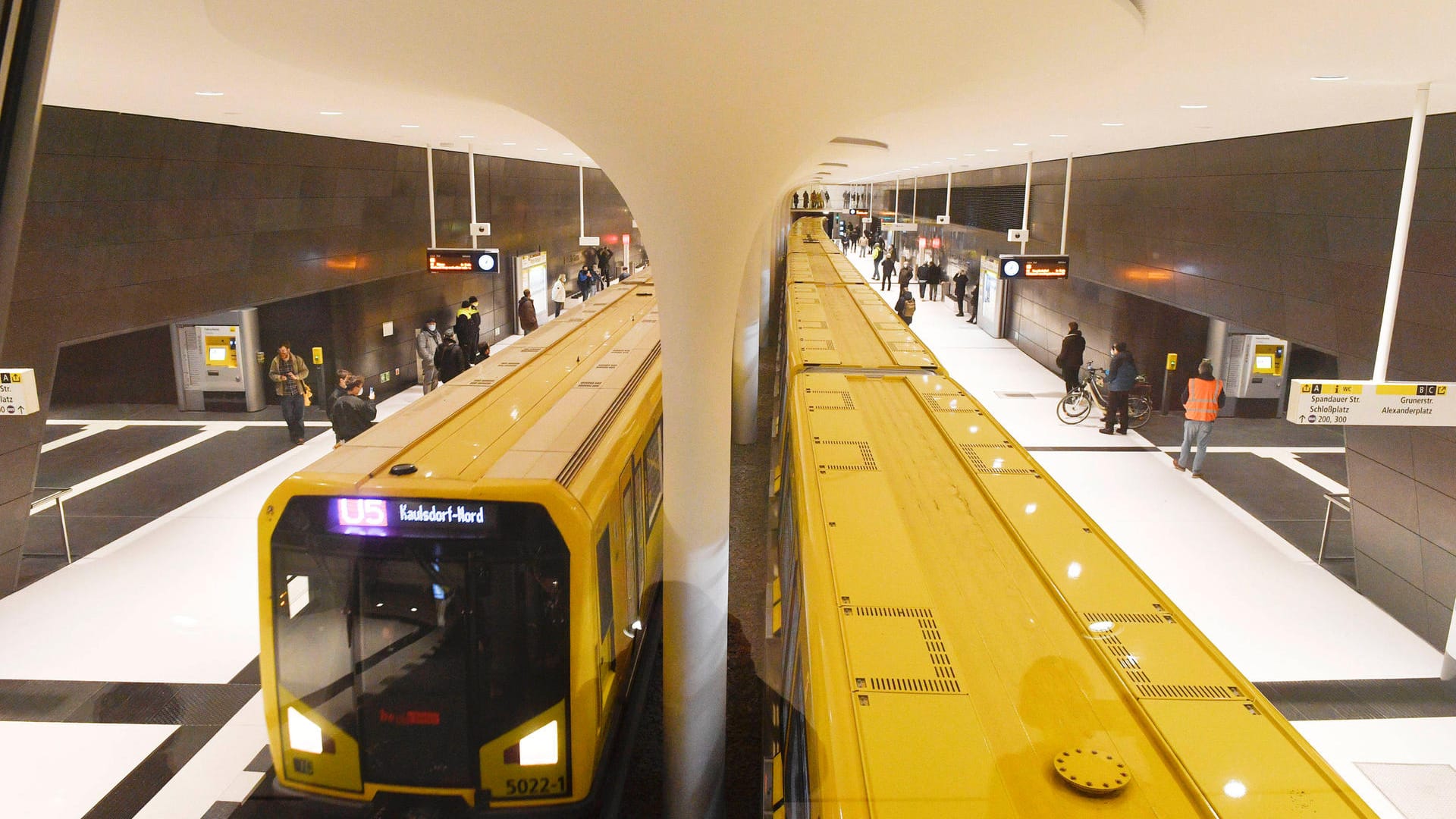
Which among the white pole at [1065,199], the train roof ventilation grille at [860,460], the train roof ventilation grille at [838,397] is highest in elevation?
the white pole at [1065,199]

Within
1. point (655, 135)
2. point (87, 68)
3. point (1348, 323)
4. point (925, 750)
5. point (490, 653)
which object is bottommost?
point (490, 653)

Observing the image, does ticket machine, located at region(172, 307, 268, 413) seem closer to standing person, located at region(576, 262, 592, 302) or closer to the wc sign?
the wc sign

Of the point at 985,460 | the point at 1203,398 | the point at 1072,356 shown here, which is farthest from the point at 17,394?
the point at 1072,356

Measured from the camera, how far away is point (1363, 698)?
6855 mm

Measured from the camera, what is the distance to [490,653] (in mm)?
4332

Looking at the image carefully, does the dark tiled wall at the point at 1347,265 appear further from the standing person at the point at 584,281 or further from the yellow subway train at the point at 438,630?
the standing person at the point at 584,281

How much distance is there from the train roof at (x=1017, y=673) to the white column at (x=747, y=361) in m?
7.86

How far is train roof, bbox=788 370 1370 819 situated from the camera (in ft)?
7.17

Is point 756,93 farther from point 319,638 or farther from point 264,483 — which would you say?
point 264,483

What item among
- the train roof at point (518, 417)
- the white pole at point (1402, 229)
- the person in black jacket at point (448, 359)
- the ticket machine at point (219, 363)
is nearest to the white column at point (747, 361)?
the train roof at point (518, 417)

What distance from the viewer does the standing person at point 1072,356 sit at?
15.6m

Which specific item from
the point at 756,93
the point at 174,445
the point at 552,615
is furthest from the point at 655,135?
the point at 174,445

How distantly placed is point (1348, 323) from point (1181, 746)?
8.30 metres

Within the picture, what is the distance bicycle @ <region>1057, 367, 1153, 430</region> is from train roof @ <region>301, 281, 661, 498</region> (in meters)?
9.16
